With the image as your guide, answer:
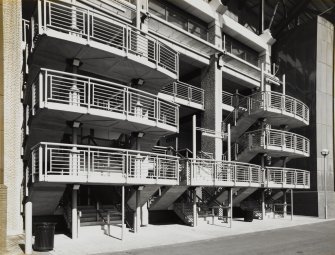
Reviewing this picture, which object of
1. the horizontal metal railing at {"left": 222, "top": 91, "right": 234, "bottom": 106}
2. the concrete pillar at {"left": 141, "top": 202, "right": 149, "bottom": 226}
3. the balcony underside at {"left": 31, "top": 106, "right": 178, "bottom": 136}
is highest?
the horizontal metal railing at {"left": 222, "top": 91, "right": 234, "bottom": 106}

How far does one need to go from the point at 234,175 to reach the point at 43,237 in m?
13.7

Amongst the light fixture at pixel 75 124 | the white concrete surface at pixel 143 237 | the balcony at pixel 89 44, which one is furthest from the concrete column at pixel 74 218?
the balcony at pixel 89 44

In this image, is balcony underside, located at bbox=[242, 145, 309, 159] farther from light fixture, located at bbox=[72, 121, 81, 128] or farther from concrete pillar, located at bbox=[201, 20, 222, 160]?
light fixture, located at bbox=[72, 121, 81, 128]

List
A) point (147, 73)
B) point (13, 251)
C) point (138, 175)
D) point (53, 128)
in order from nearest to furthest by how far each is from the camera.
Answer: point (13, 251)
point (53, 128)
point (138, 175)
point (147, 73)

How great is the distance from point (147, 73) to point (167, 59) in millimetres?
3645

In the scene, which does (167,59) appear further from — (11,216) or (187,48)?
(11,216)

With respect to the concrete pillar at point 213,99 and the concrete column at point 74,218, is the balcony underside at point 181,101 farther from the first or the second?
the concrete column at point 74,218

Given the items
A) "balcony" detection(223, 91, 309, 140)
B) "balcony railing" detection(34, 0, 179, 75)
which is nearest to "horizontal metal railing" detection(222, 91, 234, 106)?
"balcony" detection(223, 91, 309, 140)

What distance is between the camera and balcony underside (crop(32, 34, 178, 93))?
53.6ft

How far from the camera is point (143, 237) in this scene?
59.1ft

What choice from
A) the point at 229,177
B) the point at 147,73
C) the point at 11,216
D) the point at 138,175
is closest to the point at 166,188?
the point at 138,175

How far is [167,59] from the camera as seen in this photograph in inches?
922

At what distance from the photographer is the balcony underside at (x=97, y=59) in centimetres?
1634

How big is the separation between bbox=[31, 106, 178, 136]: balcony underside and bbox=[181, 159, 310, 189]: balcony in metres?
3.27
